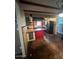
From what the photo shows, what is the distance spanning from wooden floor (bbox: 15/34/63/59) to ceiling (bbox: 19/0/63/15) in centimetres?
Result: 27

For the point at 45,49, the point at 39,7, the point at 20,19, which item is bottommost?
the point at 45,49

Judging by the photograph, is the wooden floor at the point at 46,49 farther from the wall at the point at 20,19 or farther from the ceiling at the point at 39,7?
the ceiling at the point at 39,7

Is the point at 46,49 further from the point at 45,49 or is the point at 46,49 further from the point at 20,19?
the point at 20,19

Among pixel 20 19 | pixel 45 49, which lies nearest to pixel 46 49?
pixel 45 49

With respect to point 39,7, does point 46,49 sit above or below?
below

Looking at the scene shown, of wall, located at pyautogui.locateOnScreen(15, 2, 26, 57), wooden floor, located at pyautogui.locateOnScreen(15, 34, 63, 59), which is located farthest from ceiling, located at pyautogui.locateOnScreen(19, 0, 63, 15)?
wooden floor, located at pyautogui.locateOnScreen(15, 34, 63, 59)

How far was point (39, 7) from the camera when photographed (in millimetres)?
1300

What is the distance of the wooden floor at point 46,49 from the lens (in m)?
1.20

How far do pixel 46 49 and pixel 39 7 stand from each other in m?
0.48

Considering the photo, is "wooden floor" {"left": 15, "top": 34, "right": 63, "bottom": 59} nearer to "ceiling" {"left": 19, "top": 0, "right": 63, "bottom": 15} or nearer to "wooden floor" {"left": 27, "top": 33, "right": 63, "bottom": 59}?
"wooden floor" {"left": 27, "top": 33, "right": 63, "bottom": 59}

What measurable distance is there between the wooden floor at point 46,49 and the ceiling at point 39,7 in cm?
27

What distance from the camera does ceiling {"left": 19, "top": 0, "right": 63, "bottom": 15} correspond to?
4.11 feet

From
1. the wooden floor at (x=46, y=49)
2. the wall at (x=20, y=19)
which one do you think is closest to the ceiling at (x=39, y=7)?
the wall at (x=20, y=19)
